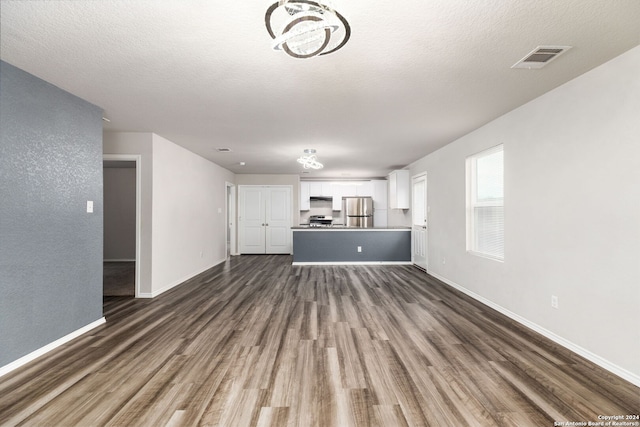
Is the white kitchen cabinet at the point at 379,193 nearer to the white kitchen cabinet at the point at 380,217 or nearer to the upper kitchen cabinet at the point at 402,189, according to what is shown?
the white kitchen cabinet at the point at 380,217

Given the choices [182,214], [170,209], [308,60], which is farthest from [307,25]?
A: [182,214]

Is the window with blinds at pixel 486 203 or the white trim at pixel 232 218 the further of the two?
the white trim at pixel 232 218

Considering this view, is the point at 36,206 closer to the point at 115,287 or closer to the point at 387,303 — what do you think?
the point at 115,287

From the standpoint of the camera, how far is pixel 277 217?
8.83 metres

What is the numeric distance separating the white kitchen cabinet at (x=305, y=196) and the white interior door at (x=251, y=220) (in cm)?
115

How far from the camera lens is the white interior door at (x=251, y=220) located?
8.77 meters

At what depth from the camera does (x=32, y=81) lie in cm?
257

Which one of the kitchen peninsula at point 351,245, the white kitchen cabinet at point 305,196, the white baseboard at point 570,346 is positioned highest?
the white kitchen cabinet at point 305,196

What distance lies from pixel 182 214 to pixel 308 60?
3.97 meters

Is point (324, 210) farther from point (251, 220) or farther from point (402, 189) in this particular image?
point (402, 189)

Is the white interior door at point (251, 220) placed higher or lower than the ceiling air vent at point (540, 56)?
lower

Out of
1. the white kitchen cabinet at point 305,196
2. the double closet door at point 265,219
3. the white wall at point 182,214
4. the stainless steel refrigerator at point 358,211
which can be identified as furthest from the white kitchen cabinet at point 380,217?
the white wall at point 182,214

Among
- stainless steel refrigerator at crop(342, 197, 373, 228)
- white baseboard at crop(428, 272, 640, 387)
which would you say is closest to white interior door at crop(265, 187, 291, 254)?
stainless steel refrigerator at crop(342, 197, 373, 228)

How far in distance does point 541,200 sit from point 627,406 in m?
1.80
